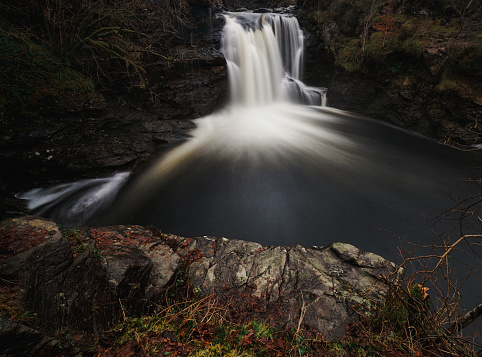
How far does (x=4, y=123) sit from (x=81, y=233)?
4.77 metres

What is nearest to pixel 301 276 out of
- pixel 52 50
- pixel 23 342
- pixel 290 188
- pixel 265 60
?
pixel 23 342

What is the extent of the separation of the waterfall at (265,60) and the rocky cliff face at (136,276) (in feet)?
35.1

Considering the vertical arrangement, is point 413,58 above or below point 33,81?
above

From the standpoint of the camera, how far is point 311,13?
15.0 m

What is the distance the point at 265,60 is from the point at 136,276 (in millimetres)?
14125

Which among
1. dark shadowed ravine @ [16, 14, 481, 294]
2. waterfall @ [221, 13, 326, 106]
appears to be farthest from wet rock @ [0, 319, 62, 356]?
waterfall @ [221, 13, 326, 106]

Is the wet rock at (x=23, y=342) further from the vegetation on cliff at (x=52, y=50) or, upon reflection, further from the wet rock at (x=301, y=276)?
the vegetation on cliff at (x=52, y=50)

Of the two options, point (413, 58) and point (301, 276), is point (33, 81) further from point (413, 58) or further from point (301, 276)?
point (413, 58)

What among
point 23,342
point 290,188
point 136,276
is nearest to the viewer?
point 23,342

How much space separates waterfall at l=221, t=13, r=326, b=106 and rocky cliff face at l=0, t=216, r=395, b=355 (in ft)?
35.1

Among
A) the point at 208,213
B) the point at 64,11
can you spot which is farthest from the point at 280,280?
the point at 64,11

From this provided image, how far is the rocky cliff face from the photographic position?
6.86ft

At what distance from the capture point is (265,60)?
1382 cm

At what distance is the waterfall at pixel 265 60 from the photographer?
1296 cm
